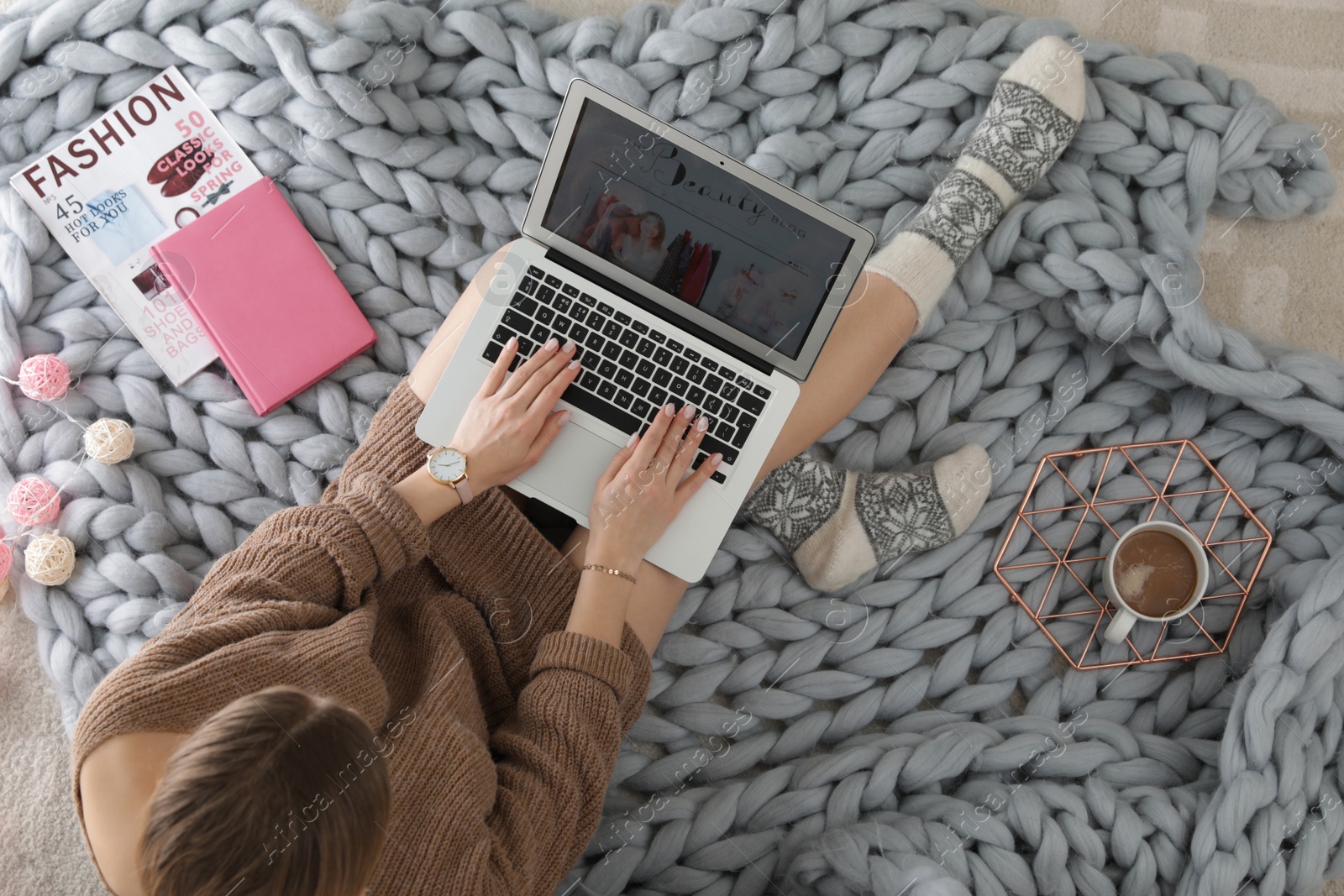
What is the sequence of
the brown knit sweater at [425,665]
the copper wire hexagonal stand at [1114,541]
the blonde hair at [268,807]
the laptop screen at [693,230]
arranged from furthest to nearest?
the copper wire hexagonal stand at [1114,541] → the laptop screen at [693,230] → the brown knit sweater at [425,665] → the blonde hair at [268,807]

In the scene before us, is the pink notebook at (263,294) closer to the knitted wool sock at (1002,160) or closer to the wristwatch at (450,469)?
the wristwatch at (450,469)

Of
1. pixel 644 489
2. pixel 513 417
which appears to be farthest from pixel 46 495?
pixel 644 489

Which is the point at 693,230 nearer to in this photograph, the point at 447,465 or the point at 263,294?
the point at 447,465

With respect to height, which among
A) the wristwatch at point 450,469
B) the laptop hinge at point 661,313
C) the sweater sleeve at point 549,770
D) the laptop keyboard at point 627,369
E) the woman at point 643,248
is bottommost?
the sweater sleeve at point 549,770

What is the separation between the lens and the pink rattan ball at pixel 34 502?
957mm

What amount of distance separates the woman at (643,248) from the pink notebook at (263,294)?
34cm

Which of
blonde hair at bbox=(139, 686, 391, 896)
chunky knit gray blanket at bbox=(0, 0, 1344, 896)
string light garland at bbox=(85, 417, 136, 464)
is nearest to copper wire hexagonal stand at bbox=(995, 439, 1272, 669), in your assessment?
chunky knit gray blanket at bbox=(0, 0, 1344, 896)

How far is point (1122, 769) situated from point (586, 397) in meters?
0.66

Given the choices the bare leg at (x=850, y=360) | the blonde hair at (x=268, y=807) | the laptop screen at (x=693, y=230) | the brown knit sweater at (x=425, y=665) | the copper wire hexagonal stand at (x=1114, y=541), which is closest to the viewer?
the blonde hair at (x=268, y=807)

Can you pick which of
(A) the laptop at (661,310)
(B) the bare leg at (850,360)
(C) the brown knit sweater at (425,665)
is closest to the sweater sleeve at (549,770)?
(C) the brown knit sweater at (425,665)

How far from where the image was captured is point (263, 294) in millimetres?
1018

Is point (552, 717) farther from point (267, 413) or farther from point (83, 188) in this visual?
point (83, 188)

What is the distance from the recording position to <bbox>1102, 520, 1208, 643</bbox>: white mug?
952 mm

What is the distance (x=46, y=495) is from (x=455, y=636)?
1.57ft
